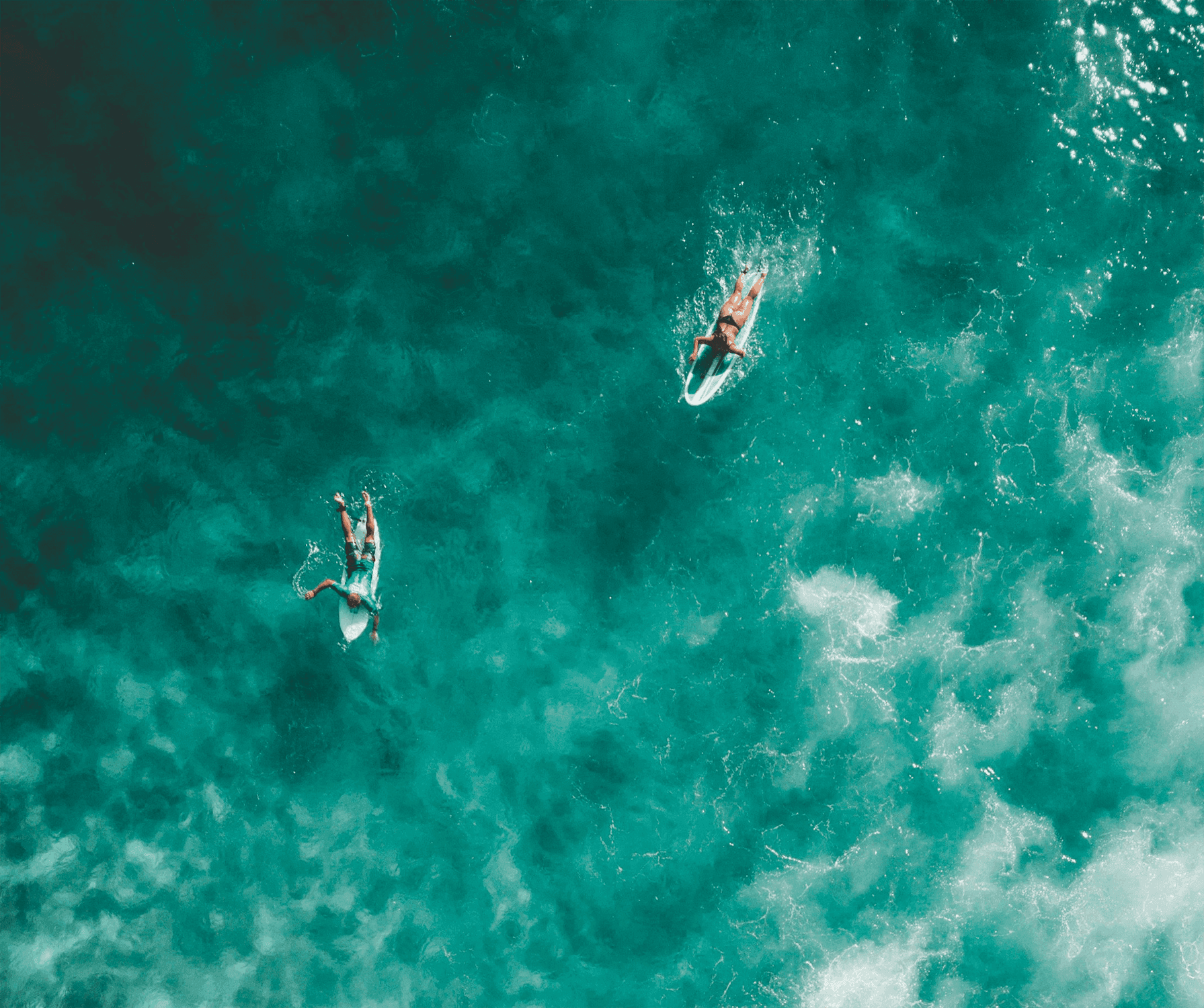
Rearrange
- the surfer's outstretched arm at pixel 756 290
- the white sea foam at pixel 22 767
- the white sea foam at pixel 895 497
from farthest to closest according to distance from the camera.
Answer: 1. the white sea foam at pixel 22 767
2. the white sea foam at pixel 895 497
3. the surfer's outstretched arm at pixel 756 290

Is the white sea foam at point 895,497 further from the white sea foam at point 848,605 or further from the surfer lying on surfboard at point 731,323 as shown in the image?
the surfer lying on surfboard at point 731,323

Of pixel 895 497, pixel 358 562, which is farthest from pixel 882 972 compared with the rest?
pixel 358 562

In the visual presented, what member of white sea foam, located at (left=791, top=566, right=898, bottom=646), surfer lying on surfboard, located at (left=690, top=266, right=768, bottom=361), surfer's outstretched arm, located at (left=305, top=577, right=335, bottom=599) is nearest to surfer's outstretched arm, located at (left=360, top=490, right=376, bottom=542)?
surfer's outstretched arm, located at (left=305, top=577, right=335, bottom=599)

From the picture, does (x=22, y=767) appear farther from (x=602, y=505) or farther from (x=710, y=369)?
(x=710, y=369)

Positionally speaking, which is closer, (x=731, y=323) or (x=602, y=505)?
(x=731, y=323)

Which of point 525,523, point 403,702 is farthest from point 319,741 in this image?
point 525,523

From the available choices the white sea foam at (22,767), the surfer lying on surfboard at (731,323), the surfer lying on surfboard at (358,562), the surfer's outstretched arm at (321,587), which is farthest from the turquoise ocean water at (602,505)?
the surfer's outstretched arm at (321,587)
